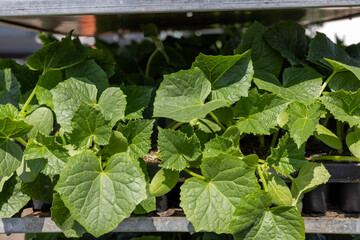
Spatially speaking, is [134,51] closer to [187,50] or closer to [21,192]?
[187,50]

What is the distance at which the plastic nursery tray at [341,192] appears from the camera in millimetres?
687

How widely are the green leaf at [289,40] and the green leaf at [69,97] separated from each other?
39cm

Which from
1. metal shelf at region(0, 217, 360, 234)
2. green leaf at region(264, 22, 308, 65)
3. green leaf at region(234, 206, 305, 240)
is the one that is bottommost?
metal shelf at region(0, 217, 360, 234)

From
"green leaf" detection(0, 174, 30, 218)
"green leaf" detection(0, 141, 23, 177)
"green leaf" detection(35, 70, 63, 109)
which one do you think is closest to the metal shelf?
"green leaf" detection(0, 174, 30, 218)

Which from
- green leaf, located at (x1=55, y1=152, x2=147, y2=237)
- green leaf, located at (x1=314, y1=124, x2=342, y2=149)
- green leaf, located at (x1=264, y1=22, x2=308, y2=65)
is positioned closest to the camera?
green leaf, located at (x1=55, y1=152, x2=147, y2=237)

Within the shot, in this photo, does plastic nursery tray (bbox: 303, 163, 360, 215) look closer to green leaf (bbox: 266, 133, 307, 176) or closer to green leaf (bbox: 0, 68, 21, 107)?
green leaf (bbox: 266, 133, 307, 176)

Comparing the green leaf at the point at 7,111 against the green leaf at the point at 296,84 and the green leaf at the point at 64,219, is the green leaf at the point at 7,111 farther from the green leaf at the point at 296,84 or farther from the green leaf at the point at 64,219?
the green leaf at the point at 296,84

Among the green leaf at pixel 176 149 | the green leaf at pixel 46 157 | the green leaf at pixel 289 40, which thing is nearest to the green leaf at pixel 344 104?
the green leaf at pixel 289 40

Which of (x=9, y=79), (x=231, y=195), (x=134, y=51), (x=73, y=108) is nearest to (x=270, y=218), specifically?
(x=231, y=195)

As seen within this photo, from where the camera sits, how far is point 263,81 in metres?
0.72

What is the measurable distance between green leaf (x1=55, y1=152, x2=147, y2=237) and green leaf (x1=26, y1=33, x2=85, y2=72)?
0.79 ft

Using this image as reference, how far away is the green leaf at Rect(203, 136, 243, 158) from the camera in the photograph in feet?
2.07

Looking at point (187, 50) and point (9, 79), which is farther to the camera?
point (187, 50)

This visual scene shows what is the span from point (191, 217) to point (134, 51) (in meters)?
0.92
